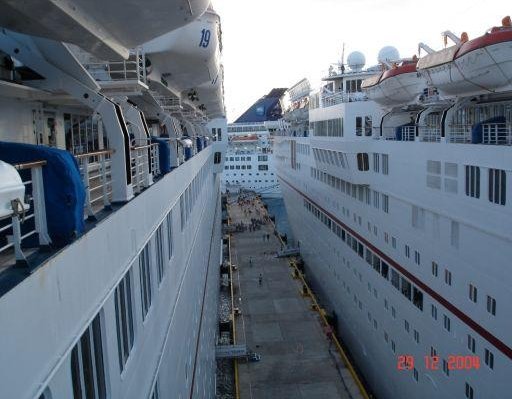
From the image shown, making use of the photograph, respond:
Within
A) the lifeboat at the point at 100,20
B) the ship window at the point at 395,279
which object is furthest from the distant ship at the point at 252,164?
the lifeboat at the point at 100,20

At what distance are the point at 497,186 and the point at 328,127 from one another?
1367cm

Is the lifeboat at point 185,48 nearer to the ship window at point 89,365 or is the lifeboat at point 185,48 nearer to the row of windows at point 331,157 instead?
the row of windows at point 331,157

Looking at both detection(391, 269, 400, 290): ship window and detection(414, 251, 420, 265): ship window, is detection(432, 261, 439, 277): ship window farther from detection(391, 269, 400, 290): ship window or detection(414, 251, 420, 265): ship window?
detection(391, 269, 400, 290): ship window

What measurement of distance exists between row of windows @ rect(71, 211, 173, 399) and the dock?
9.50 m

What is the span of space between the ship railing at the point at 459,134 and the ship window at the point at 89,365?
9.48m

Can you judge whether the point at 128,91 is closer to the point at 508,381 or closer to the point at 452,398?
the point at 508,381

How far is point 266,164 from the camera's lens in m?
63.8

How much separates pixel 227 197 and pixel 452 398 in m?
51.8

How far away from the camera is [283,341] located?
1792 centimetres

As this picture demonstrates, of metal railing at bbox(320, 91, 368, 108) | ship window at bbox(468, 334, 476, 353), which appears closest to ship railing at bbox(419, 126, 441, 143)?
ship window at bbox(468, 334, 476, 353)

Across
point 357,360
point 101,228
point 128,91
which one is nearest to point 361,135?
point 357,360

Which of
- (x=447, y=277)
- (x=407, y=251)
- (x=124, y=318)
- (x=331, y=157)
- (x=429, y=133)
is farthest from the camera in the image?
(x=331, y=157)

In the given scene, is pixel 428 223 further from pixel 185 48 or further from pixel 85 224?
pixel 85 224

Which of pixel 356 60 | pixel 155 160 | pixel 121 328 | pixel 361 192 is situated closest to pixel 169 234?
pixel 155 160
